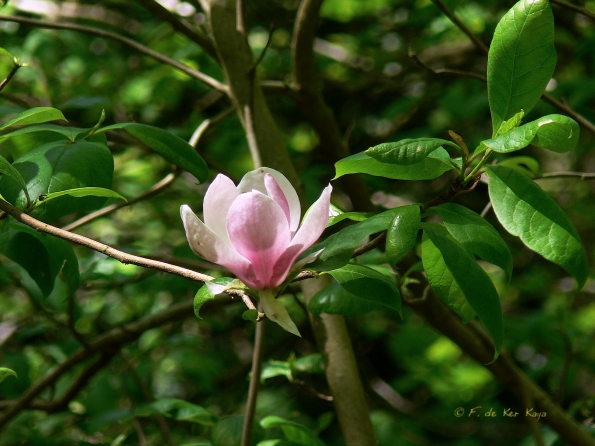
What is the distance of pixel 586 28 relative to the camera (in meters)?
2.21

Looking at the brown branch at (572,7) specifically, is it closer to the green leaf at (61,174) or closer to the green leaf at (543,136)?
the green leaf at (543,136)

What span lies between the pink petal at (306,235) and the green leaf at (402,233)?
0.19ft

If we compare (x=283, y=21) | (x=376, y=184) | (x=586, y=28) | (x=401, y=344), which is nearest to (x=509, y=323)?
(x=401, y=344)

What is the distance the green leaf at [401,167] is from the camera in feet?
2.03

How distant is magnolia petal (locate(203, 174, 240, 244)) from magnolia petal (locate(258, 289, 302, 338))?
7 cm

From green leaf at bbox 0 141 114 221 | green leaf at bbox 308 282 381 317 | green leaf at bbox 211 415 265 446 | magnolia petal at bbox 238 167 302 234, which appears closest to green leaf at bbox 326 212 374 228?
magnolia petal at bbox 238 167 302 234

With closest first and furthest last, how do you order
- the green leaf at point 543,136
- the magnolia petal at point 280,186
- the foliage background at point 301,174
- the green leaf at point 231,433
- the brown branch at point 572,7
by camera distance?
the green leaf at point 543,136 < the magnolia petal at point 280,186 < the green leaf at point 231,433 < the brown branch at point 572,7 < the foliage background at point 301,174

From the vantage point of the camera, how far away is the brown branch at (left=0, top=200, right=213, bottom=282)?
538 millimetres

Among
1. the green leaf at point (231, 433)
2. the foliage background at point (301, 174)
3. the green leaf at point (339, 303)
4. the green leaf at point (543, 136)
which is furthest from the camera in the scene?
the foliage background at point (301, 174)

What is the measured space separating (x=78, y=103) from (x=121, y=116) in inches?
32.6

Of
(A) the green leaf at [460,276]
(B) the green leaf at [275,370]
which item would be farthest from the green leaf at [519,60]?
(B) the green leaf at [275,370]

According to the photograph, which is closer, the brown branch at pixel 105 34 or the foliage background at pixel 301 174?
the brown branch at pixel 105 34

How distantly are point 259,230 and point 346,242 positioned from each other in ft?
0.25

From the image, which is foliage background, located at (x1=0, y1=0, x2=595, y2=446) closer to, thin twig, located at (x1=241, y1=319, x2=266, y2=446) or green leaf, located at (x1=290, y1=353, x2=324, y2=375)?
green leaf, located at (x1=290, y1=353, x2=324, y2=375)
